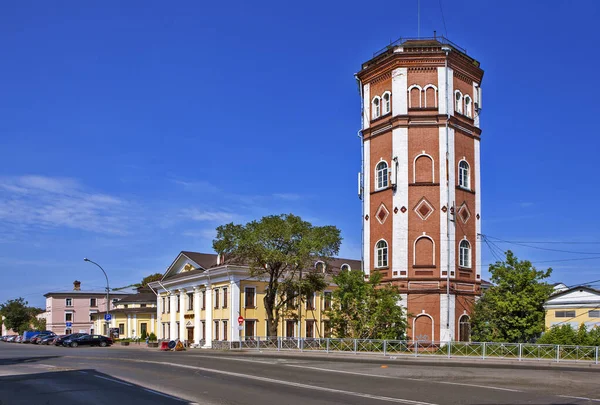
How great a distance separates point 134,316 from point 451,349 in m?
55.3

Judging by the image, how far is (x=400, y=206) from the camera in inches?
1650

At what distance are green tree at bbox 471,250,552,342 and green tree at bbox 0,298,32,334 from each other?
311 ft

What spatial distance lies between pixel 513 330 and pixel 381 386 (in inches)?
826

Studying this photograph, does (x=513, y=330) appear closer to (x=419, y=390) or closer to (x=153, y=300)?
(x=419, y=390)

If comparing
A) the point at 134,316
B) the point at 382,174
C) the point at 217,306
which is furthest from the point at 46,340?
the point at 382,174

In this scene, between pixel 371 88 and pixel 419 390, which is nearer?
pixel 419 390

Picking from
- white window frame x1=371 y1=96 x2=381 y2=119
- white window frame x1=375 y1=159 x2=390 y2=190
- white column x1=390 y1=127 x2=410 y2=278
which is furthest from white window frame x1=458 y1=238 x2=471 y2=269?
white window frame x1=371 y1=96 x2=381 y2=119

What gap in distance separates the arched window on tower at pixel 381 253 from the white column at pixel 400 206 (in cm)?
122

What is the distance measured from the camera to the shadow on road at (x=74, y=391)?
1527 centimetres

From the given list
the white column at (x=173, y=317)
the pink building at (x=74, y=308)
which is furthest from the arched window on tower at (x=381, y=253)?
the pink building at (x=74, y=308)

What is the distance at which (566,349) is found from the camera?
31578mm

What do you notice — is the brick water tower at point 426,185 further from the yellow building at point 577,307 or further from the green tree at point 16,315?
the green tree at point 16,315

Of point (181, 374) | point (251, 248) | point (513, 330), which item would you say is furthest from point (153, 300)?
point (181, 374)

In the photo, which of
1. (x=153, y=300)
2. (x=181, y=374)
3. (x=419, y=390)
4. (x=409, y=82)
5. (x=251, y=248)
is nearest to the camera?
(x=419, y=390)
